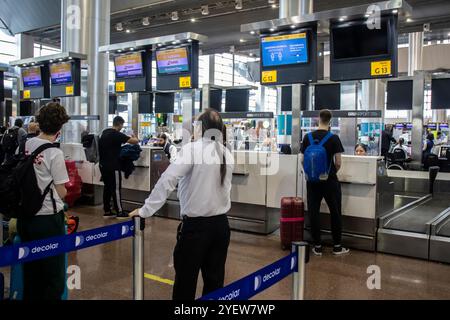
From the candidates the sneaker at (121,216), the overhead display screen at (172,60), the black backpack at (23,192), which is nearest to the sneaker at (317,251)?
the sneaker at (121,216)

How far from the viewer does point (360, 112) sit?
8922 millimetres

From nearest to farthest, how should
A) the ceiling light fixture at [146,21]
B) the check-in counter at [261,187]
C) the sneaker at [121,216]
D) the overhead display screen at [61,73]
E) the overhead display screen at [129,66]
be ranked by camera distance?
the check-in counter at [261,187], the sneaker at [121,216], the overhead display screen at [129,66], the overhead display screen at [61,73], the ceiling light fixture at [146,21]

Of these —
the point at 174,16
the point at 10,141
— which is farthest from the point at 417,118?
the point at 174,16

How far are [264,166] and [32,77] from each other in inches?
254

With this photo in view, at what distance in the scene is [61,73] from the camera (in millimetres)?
9156

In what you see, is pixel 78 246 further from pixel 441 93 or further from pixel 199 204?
pixel 441 93

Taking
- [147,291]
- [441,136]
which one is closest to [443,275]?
[147,291]

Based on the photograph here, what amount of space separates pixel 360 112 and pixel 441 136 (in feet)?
38.4

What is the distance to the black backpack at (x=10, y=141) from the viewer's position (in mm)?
7219

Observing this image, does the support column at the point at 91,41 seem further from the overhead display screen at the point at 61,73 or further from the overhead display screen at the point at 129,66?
the overhead display screen at the point at 129,66

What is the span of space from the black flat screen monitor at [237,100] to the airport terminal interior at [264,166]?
46 millimetres

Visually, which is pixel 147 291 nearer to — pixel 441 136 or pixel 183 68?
pixel 183 68

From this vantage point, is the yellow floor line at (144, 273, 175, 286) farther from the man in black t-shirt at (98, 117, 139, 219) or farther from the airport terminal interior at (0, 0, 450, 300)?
the man in black t-shirt at (98, 117, 139, 219)
